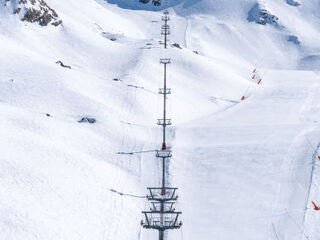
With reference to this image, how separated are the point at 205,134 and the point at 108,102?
10.6m

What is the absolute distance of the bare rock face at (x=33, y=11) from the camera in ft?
178

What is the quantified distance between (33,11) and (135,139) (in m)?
30.7

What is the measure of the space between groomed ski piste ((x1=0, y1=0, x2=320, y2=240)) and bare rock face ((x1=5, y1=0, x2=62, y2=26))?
1061 millimetres

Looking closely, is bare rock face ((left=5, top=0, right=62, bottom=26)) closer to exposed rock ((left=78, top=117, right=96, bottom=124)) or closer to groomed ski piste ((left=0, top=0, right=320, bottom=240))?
groomed ski piste ((left=0, top=0, right=320, bottom=240))

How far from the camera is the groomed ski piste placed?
956 inches

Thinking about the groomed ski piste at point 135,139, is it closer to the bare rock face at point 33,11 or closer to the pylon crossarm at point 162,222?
the pylon crossarm at point 162,222

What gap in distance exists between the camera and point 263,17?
94250mm

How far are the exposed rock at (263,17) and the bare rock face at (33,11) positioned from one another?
2016 inches

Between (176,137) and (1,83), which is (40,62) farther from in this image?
(176,137)

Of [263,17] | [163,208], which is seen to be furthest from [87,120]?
[263,17]

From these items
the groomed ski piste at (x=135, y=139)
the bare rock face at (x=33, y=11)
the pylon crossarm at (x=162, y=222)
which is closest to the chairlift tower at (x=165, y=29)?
the groomed ski piste at (x=135, y=139)

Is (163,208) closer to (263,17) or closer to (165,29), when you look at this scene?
(165,29)

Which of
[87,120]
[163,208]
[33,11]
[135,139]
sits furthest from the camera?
[33,11]

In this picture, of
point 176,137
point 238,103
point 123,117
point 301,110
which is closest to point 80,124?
point 123,117
